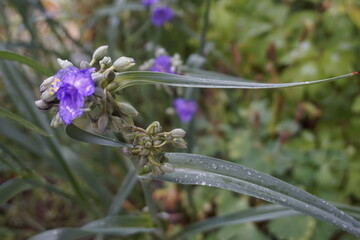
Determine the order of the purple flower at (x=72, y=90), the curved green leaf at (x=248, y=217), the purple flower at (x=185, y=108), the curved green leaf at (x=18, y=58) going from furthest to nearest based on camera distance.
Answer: the purple flower at (x=185, y=108), the curved green leaf at (x=248, y=217), the curved green leaf at (x=18, y=58), the purple flower at (x=72, y=90)

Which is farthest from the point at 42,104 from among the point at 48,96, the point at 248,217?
the point at 248,217

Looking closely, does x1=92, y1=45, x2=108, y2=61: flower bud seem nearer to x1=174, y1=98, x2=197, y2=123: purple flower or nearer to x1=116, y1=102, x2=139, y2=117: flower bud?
x1=116, y1=102, x2=139, y2=117: flower bud

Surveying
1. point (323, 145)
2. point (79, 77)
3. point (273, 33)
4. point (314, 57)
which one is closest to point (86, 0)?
point (273, 33)

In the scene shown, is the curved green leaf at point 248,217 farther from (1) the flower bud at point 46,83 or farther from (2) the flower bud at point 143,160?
(1) the flower bud at point 46,83

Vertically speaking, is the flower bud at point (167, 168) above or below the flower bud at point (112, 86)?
below

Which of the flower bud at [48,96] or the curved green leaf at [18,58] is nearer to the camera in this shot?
the flower bud at [48,96]

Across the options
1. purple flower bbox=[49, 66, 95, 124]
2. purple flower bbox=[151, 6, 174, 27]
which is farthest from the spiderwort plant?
purple flower bbox=[151, 6, 174, 27]

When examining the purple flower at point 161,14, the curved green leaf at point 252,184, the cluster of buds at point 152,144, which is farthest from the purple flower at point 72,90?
the purple flower at point 161,14
